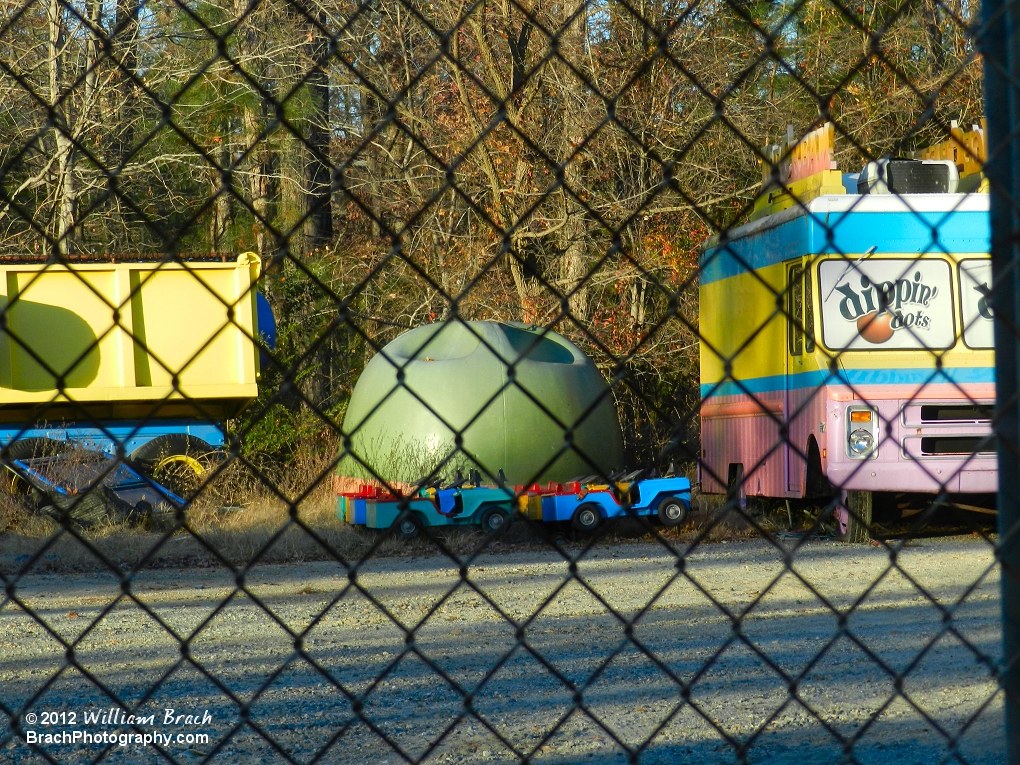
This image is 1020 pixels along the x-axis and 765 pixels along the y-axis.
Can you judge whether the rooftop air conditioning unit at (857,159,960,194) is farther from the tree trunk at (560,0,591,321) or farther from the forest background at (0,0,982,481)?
the tree trunk at (560,0,591,321)

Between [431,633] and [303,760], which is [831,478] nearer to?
[431,633]

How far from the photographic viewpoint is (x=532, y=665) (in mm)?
4516

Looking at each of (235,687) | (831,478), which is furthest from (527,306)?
(235,687)

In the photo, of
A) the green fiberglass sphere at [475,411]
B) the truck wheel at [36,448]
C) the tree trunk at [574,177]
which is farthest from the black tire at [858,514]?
the truck wheel at [36,448]

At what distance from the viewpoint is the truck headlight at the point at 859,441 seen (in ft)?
26.0

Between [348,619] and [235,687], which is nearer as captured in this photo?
[235,687]

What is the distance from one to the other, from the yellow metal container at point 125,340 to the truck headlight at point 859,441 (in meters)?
5.87

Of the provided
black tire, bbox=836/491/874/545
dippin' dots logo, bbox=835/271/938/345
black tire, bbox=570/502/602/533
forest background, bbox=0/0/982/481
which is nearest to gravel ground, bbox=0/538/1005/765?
black tire, bbox=836/491/874/545

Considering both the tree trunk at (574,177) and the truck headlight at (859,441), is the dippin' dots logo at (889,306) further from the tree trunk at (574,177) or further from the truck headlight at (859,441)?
the tree trunk at (574,177)

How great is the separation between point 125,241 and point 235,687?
13557mm

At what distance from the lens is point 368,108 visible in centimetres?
1589

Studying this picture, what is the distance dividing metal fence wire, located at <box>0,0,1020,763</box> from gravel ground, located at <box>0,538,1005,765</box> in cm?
3

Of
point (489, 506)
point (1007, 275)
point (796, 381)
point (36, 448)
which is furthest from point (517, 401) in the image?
point (1007, 275)

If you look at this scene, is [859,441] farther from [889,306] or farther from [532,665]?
[532,665]
